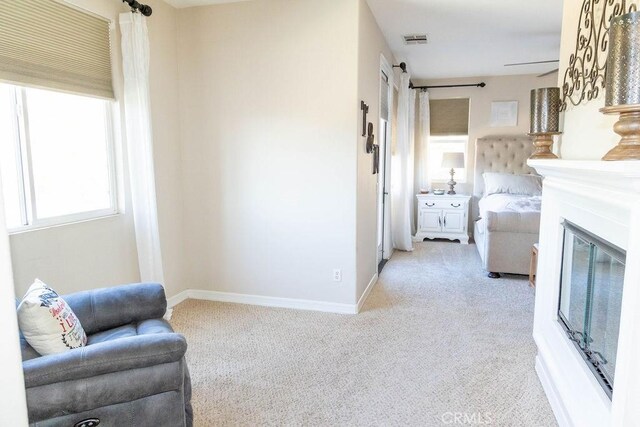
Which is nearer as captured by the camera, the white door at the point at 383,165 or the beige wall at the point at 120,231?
the beige wall at the point at 120,231

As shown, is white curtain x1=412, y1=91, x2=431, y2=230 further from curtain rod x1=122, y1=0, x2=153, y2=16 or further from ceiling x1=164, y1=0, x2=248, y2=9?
curtain rod x1=122, y1=0, x2=153, y2=16

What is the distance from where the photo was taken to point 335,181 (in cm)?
355

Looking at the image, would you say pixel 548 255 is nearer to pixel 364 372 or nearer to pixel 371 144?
pixel 364 372

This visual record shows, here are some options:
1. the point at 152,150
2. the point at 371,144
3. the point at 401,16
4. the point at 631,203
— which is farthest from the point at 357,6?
the point at 631,203

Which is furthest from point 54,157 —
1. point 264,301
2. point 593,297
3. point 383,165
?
point 383,165

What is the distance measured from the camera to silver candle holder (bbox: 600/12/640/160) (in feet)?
4.11

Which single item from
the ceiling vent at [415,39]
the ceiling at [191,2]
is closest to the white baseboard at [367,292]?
the ceiling vent at [415,39]

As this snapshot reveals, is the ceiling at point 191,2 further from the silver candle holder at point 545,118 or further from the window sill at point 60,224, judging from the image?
the silver candle holder at point 545,118

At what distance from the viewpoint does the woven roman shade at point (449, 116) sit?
6863mm

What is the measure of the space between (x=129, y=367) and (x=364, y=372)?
59.6 inches

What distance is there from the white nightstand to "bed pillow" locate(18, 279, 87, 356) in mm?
5607

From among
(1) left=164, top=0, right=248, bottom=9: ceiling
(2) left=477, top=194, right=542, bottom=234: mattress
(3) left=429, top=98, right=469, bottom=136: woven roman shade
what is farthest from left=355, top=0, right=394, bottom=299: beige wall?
(3) left=429, top=98, right=469, bottom=136: woven roman shade

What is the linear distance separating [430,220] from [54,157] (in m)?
5.33

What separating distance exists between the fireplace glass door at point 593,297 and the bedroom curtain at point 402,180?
3.56m
